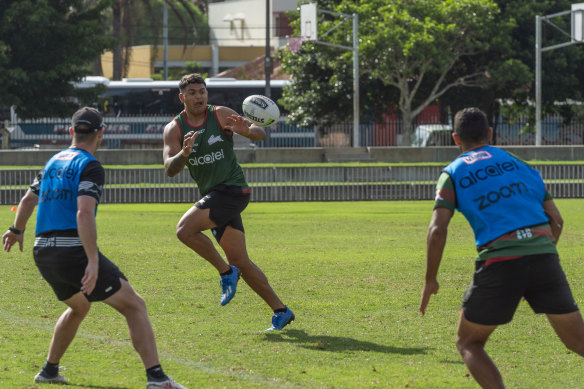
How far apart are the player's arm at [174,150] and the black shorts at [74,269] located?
1.66m

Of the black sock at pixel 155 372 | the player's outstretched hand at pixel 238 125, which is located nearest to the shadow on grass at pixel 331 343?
the player's outstretched hand at pixel 238 125

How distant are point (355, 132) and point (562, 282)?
32.2 metres

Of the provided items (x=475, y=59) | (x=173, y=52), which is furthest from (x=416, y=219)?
(x=173, y=52)

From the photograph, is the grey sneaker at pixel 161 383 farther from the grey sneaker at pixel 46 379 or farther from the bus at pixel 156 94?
the bus at pixel 156 94

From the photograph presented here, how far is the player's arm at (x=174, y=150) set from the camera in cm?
681

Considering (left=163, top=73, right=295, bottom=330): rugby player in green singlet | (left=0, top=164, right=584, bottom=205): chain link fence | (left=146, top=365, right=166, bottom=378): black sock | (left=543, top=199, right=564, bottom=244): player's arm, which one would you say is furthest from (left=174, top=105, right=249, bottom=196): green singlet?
(left=0, top=164, right=584, bottom=205): chain link fence

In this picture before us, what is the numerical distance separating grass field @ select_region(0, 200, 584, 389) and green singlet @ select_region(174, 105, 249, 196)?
1.10m

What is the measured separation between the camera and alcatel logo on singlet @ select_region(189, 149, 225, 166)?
7.28m

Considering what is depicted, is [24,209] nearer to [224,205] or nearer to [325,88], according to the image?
[224,205]

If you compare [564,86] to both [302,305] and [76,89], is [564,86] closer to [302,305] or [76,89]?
Answer: [76,89]

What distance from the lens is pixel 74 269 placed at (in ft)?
16.9

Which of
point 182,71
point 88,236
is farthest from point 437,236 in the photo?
point 182,71

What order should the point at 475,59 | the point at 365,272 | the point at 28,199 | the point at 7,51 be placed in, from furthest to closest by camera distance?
the point at 475,59 → the point at 7,51 → the point at 365,272 → the point at 28,199

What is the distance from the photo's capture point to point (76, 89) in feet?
116
